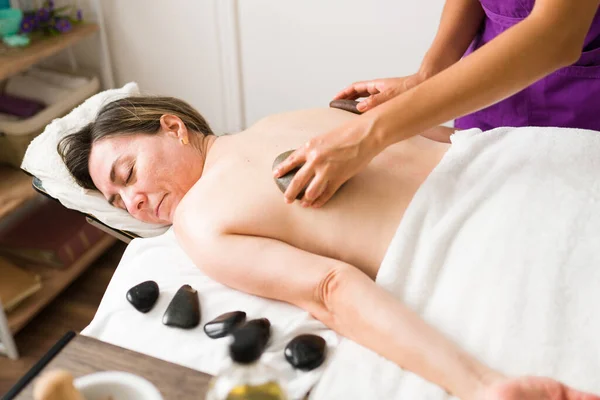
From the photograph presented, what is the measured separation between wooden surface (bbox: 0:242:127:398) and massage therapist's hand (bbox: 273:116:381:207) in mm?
1370

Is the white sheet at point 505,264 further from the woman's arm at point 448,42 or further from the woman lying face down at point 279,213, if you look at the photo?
the woman's arm at point 448,42

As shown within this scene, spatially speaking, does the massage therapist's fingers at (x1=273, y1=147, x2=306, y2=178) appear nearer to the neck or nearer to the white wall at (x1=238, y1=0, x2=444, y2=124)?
the neck

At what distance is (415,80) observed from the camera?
4.96 feet

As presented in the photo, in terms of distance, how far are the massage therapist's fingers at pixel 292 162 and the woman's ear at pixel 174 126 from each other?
44 cm

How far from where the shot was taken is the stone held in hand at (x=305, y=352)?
1.03 meters

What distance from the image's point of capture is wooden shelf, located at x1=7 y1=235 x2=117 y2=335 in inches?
82.9

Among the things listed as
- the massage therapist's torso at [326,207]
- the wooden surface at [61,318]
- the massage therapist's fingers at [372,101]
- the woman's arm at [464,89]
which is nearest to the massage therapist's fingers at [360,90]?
the massage therapist's fingers at [372,101]

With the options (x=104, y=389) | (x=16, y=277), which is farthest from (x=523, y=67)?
(x=16, y=277)

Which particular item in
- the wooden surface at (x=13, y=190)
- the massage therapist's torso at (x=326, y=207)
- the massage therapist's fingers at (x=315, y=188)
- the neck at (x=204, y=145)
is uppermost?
the massage therapist's fingers at (x=315, y=188)

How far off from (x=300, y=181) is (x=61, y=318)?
1.49 metres

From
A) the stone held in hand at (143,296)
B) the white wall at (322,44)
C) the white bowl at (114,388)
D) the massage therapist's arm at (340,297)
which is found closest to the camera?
the white bowl at (114,388)

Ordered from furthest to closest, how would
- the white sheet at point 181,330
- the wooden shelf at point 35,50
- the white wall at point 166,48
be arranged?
the white wall at point 166,48 < the wooden shelf at point 35,50 < the white sheet at point 181,330

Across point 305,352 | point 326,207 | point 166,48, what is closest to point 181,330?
point 305,352

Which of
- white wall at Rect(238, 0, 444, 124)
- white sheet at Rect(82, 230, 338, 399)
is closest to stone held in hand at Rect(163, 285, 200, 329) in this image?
white sheet at Rect(82, 230, 338, 399)
